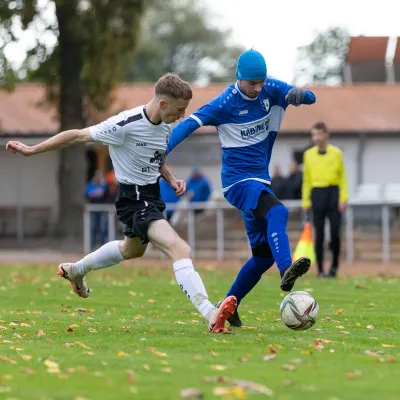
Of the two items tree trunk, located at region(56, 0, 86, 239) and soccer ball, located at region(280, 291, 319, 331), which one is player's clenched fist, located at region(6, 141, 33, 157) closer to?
soccer ball, located at region(280, 291, 319, 331)

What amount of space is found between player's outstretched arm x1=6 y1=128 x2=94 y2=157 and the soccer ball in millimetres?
2097

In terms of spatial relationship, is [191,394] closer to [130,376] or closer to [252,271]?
[130,376]

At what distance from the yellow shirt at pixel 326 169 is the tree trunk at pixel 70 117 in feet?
45.6

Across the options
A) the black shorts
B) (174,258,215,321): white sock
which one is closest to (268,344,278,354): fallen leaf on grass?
(174,258,215,321): white sock

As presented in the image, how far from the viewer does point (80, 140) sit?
29.0ft

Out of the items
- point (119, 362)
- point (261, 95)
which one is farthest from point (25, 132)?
point (119, 362)

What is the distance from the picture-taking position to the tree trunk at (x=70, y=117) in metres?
30.1

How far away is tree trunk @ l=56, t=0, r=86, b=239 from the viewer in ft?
98.8

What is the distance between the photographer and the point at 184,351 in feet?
24.3

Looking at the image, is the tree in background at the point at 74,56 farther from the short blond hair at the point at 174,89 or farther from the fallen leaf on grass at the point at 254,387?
the fallen leaf on grass at the point at 254,387

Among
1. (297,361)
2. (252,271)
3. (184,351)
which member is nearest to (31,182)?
(252,271)

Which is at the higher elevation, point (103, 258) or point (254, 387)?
point (103, 258)

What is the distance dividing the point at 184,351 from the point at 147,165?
221 cm

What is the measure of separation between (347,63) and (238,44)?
3665cm
